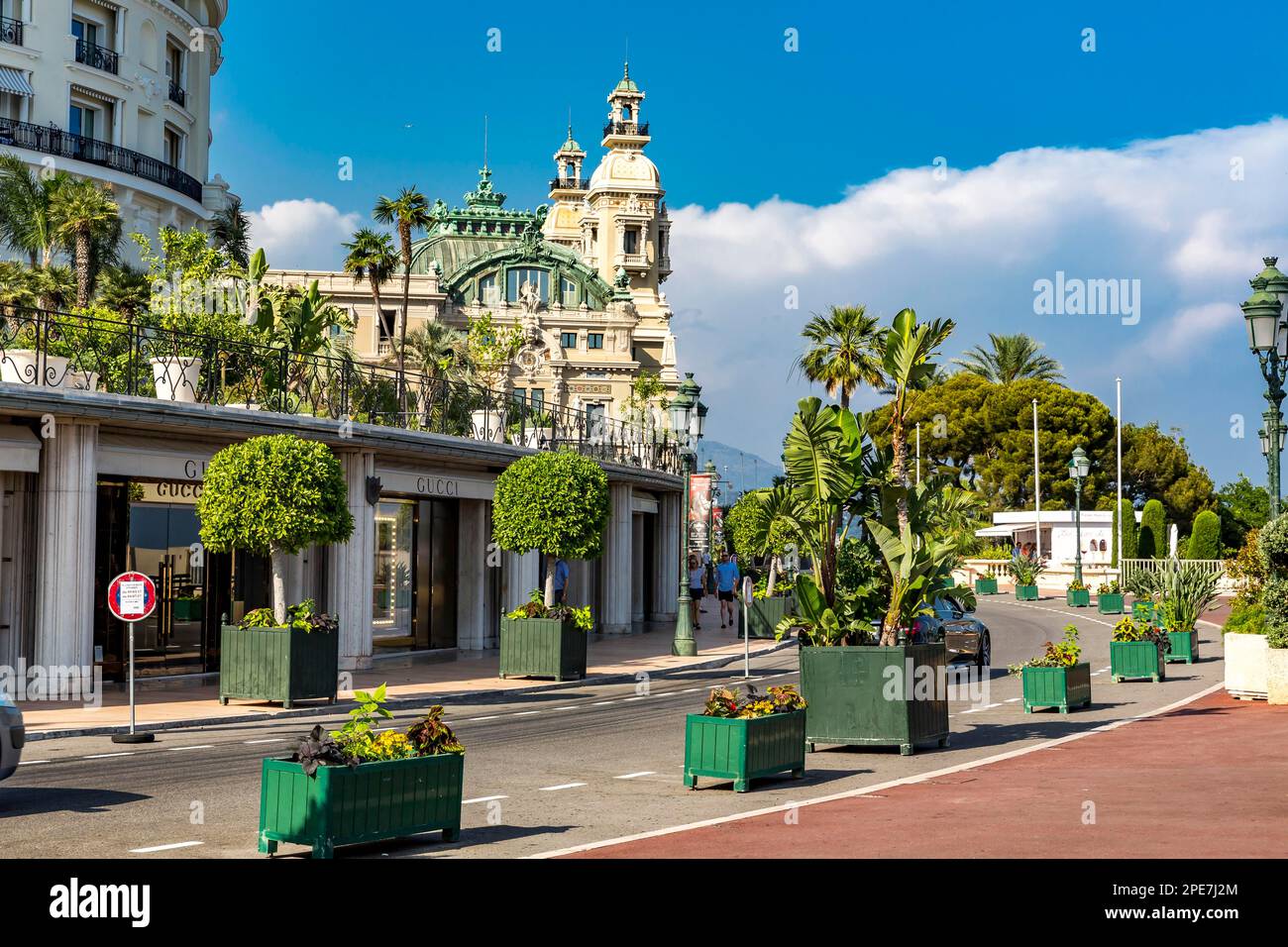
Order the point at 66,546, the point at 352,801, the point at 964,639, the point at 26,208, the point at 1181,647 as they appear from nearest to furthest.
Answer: the point at 352,801 → the point at 66,546 → the point at 964,639 → the point at 1181,647 → the point at 26,208

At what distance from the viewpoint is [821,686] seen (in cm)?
1612

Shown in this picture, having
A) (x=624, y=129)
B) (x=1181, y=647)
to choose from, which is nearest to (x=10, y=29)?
(x=1181, y=647)

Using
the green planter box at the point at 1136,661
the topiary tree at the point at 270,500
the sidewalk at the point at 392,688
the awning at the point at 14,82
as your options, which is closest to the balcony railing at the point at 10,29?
the awning at the point at 14,82

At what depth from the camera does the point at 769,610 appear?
37625 mm

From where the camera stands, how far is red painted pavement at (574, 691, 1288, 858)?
9945 millimetres

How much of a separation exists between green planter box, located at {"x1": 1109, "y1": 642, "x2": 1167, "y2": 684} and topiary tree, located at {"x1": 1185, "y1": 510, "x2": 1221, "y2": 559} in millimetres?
36317

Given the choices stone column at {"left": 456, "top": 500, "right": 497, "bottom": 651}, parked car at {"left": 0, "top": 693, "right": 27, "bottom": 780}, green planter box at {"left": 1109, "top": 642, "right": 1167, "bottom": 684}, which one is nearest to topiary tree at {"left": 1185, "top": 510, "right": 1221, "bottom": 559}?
green planter box at {"left": 1109, "top": 642, "right": 1167, "bottom": 684}

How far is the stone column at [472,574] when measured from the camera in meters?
32.9

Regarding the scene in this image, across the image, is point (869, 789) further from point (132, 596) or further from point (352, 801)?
point (132, 596)

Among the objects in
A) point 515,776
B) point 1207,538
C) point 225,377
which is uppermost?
point 225,377

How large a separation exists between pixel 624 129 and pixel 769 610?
101 meters
